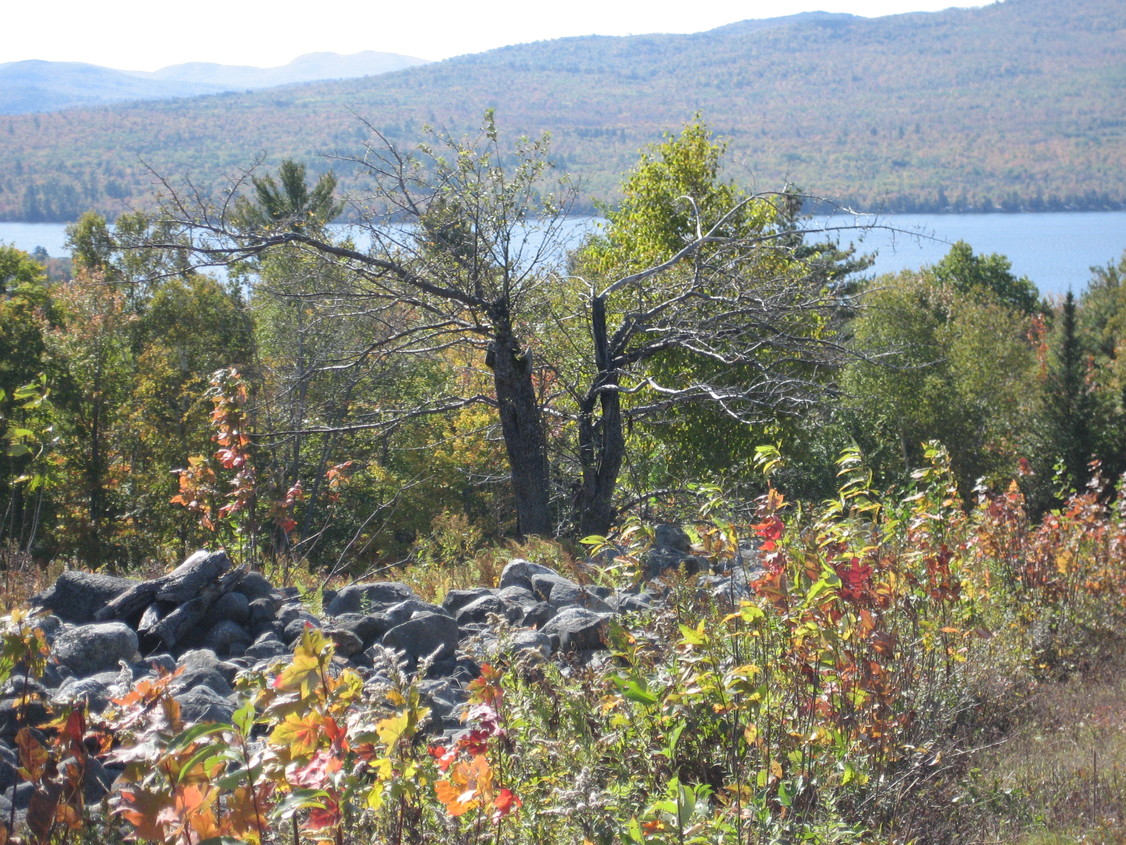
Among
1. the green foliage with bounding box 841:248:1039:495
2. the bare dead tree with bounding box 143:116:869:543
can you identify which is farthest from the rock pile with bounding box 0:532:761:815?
the green foliage with bounding box 841:248:1039:495

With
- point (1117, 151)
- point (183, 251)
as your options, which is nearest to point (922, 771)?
point (183, 251)

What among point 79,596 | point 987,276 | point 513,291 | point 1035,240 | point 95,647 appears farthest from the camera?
point 1035,240

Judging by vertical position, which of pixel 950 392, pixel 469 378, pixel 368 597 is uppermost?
pixel 368 597

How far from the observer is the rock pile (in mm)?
3869

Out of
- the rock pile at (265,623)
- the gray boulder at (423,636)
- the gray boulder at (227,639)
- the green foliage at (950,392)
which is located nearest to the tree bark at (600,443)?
the rock pile at (265,623)

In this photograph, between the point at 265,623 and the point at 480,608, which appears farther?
the point at 480,608

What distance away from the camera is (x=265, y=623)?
480 cm

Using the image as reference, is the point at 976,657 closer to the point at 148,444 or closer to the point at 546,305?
the point at 546,305

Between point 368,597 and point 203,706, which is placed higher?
point 203,706

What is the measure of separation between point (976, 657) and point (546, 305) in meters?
6.14

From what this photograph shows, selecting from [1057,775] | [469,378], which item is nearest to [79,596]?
[1057,775]

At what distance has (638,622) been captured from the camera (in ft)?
10.5

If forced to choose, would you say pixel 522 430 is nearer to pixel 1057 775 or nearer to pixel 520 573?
pixel 520 573

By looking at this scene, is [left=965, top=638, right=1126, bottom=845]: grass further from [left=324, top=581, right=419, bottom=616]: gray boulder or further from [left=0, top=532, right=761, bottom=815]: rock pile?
[left=324, top=581, right=419, bottom=616]: gray boulder
